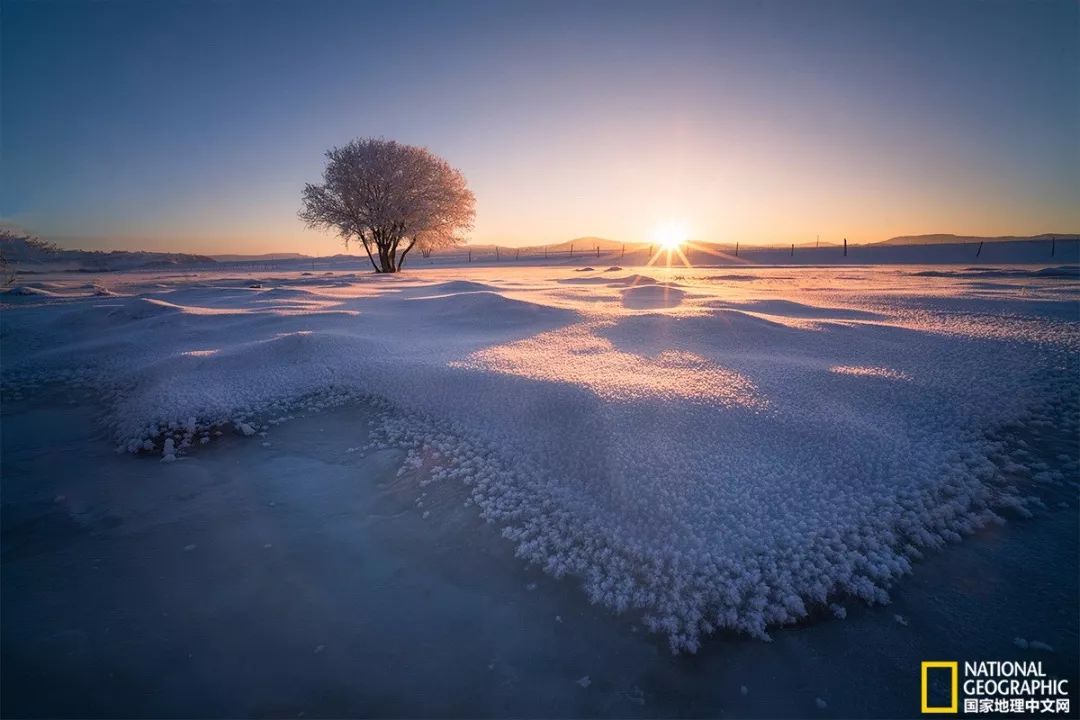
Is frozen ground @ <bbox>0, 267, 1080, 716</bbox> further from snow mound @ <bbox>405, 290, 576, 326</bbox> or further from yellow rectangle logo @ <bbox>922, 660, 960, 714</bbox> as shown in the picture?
snow mound @ <bbox>405, 290, 576, 326</bbox>

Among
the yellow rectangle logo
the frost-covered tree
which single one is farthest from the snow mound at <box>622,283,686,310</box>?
the frost-covered tree

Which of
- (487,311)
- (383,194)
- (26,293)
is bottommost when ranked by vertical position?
(487,311)

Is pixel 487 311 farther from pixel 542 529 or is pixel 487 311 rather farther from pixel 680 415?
pixel 542 529

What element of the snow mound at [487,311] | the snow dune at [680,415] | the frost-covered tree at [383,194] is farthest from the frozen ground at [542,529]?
the frost-covered tree at [383,194]

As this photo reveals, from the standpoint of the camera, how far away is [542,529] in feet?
9.60

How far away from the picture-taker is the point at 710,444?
139 inches

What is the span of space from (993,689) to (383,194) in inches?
1092

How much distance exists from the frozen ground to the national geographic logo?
2.8 inches

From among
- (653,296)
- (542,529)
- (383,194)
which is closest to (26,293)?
(383,194)

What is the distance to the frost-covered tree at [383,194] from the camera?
80.2 feet

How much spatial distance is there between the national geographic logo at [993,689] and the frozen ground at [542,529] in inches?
2.8

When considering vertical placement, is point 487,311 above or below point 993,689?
above

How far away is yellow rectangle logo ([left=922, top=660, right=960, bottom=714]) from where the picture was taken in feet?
6.27

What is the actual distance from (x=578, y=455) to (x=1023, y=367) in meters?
5.48
